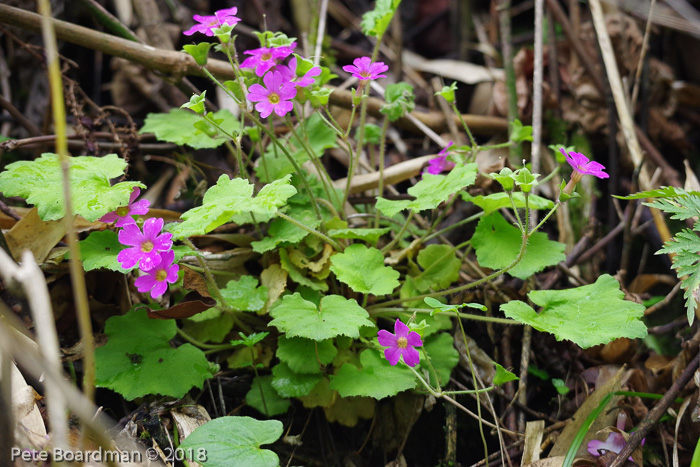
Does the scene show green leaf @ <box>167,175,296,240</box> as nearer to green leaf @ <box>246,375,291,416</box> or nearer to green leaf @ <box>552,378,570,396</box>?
green leaf @ <box>246,375,291,416</box>

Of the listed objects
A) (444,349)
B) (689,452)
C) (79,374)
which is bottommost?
(689,452)

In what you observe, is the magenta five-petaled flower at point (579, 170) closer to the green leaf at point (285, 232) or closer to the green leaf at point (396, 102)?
the green leaf at point (396, 102)

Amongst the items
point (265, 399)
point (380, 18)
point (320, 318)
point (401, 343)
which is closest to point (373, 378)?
point (401, 343)

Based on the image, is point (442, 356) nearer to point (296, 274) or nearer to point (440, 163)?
point (296, 274)

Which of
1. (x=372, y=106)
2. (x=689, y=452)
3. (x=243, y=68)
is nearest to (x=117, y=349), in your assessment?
(x=243, y=68)

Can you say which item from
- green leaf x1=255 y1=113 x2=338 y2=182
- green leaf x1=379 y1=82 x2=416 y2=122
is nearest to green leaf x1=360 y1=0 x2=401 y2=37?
green leaf x1=379 y1=82 x2=416 y2=122

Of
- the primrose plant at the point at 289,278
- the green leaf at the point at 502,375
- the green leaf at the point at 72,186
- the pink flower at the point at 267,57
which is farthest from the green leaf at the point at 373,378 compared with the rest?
the pink flower at the point at 267,57

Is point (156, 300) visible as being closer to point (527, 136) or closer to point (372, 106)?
point (372, 106)
